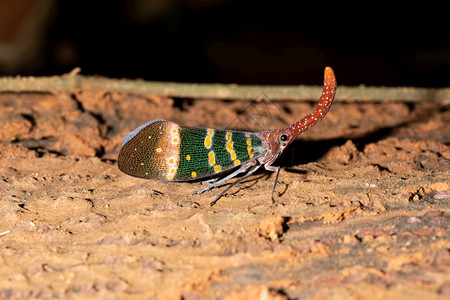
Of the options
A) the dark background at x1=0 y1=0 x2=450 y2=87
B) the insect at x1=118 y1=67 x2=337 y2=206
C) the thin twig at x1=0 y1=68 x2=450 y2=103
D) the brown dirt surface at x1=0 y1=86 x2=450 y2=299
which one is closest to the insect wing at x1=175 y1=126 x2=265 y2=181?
the insect at x1=118 y1=67 x2=337 y2=206

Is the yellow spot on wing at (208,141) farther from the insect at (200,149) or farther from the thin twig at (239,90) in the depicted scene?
the thin twig at (239,90)

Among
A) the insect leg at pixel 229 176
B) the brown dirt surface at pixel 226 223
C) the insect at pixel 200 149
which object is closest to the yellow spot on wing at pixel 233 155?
the insect at pixel 200 149

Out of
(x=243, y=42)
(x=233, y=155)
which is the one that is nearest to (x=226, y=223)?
(x=233, y=155)

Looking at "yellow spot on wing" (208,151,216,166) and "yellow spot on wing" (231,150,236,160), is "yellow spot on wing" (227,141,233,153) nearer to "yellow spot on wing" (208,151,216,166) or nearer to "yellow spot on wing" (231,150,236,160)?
"yellow spot on wing" (231,150,236,160)

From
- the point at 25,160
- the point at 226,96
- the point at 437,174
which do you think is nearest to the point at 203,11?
the point at 226,96

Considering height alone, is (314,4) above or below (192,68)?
above

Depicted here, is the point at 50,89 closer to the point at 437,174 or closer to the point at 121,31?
the point at 437,174
